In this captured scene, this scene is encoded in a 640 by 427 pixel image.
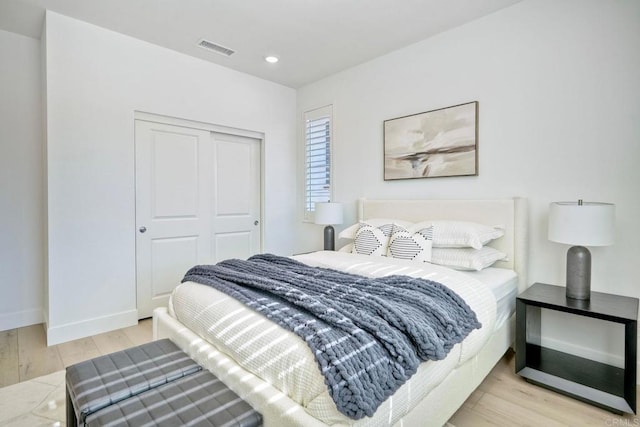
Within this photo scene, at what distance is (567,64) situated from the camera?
7.70ft

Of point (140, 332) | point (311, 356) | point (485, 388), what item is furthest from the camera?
point (140, 332)

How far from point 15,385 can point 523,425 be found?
3.07m

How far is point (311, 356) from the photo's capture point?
1167 mm

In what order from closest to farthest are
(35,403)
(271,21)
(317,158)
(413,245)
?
(35,403), (413,245), (271,21), (317,158)

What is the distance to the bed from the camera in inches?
45.1

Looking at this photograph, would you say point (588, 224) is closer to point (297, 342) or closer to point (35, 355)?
point (297, 342)

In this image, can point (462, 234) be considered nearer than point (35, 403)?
No

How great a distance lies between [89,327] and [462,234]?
10.8 ft

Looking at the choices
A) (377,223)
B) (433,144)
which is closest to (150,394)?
(377,223)

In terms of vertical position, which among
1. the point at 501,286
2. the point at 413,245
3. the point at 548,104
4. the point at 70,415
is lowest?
the point at 70,415

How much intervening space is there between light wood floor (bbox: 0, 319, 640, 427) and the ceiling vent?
9.25ft

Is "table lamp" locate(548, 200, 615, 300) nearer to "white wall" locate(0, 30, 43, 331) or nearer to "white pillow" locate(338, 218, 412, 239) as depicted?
"white pillow" locate(338, 218, 412, 239)

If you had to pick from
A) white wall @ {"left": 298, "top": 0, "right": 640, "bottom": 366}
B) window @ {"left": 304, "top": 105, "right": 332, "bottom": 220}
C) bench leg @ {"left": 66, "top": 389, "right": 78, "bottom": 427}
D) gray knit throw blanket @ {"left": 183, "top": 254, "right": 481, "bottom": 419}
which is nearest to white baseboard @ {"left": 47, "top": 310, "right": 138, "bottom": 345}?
gray knit throw blanket @ {"left": 183, "top": 254, "right": 481, "bottom": 419}

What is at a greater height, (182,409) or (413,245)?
(413,245)
